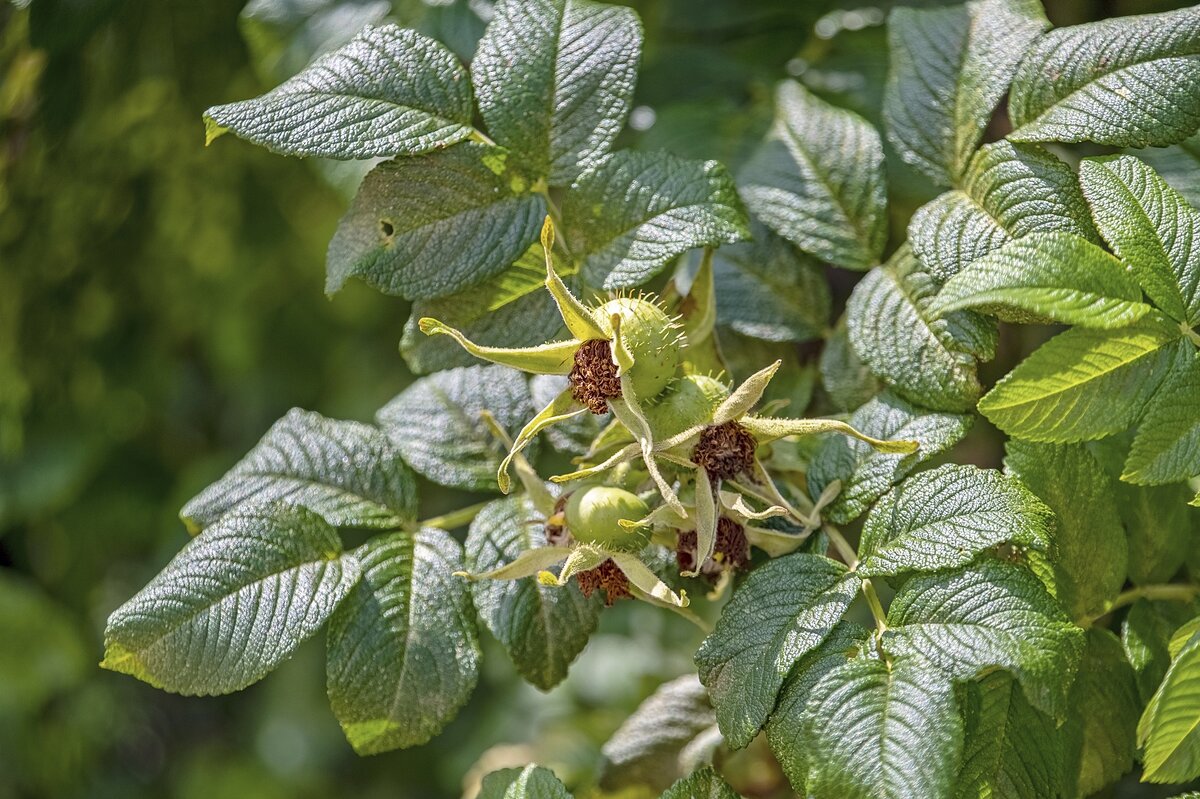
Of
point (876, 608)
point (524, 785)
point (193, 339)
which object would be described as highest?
point (876, 608)

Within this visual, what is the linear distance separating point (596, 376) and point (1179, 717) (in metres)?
0.42

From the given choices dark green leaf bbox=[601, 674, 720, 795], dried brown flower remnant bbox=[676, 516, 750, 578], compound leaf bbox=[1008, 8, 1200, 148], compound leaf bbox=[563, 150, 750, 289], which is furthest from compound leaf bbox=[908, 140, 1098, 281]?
dark green leaf bbox=[601, 674, 720, 795]

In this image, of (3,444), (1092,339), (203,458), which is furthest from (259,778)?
(1092,339)

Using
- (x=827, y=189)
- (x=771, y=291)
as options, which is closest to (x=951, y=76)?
(x=827, y=189)

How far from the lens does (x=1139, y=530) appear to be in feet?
2.82

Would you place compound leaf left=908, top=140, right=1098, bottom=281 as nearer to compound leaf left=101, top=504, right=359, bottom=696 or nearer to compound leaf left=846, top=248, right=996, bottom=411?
compound leaf left=846, top=248, right=996, bottom=411

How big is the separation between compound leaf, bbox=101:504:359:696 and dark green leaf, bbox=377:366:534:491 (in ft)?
0.44

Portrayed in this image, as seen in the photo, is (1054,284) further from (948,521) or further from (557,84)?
(557,84)

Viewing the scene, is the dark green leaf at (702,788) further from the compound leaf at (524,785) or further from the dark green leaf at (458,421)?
the dark green leaf at (458,421)

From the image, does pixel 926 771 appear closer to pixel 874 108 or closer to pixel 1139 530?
pixel 1139 530

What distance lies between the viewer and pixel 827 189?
3.23 ft

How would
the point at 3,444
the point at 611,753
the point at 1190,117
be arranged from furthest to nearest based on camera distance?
the point at 3,444 → the point at 611,753 → the point at 1190,117

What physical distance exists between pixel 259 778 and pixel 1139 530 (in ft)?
6.63

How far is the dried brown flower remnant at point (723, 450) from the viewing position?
0.79 meters
